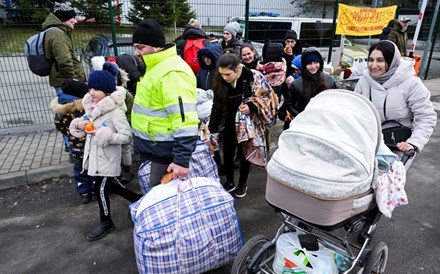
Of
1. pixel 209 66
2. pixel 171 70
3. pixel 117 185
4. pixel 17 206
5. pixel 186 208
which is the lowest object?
pixel 17 206

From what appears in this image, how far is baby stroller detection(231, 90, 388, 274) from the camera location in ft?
6.28

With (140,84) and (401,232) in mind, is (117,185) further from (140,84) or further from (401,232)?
(401,232)

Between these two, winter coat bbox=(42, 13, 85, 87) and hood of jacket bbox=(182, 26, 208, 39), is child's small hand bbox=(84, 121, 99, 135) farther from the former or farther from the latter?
hood of jacket bbox=(182, 26, 208, 39)

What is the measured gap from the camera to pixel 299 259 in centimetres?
220

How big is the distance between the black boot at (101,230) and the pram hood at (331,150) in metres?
2.02

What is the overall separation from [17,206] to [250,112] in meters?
2.94

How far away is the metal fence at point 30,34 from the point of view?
16.9ft

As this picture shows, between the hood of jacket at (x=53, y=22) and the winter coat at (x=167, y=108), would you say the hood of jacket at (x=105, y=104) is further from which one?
the hood of jacket at (x=53, y=22)

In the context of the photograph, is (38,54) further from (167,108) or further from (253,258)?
(253,258)

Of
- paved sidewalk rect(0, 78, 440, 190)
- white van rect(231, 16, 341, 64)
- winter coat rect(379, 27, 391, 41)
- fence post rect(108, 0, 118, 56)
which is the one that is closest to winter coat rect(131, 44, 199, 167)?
paved sidewalk rect(0, 78, 440, 190)

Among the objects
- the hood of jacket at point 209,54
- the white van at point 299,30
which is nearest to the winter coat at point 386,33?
the white van at point 299,30

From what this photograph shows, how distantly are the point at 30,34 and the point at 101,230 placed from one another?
11.5 ft

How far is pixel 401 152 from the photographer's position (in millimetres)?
2850

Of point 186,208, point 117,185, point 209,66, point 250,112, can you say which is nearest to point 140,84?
point 186,208
